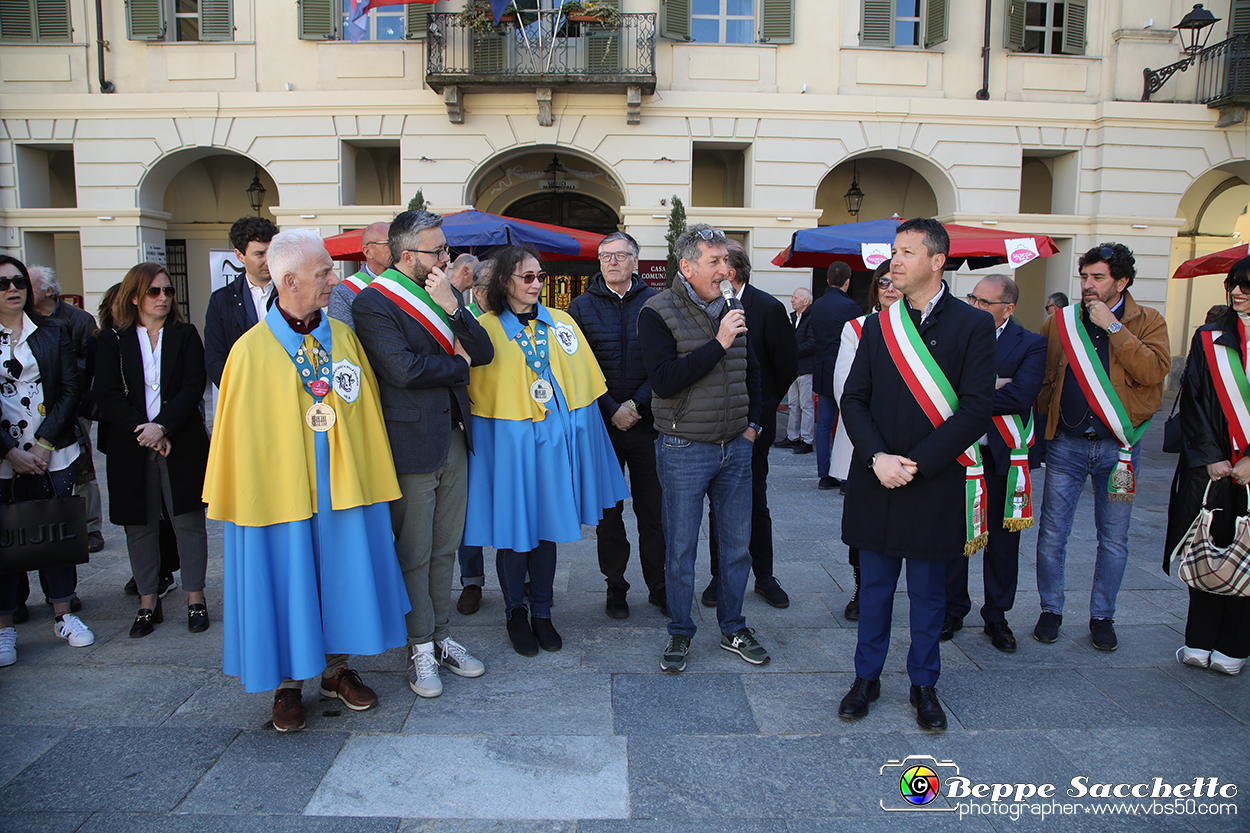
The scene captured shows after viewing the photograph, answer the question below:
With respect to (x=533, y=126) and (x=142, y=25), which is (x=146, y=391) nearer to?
(x=533, y=126)

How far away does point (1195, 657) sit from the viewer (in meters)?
3.75

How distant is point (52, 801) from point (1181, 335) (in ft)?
64.5

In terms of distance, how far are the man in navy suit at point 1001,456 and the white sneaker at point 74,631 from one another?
14.2ft

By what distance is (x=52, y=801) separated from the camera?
2674 millimetres

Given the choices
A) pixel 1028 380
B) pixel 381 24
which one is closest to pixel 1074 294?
pixel 1028 380

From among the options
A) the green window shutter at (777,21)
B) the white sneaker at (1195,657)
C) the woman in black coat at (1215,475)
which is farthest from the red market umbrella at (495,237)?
the green window shutter at (777,21)

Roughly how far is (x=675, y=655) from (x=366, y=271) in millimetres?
2506

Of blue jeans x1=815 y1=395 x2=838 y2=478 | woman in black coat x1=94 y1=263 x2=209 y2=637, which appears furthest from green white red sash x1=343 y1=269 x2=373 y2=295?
blue jeans x1=815 y1=395 x2=838 y2=478

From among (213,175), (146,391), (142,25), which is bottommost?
(146,391)

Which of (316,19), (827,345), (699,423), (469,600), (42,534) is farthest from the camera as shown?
(316,19)

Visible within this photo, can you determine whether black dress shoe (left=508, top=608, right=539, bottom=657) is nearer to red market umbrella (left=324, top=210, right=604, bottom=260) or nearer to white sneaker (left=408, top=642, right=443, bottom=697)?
white sneaker (left=408, top=642, right=443, bottom=697)

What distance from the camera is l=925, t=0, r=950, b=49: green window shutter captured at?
13445mm

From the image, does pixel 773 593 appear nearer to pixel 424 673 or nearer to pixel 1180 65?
pixel 424 673

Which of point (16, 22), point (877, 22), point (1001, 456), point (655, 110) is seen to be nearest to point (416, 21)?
point (655, 110)
